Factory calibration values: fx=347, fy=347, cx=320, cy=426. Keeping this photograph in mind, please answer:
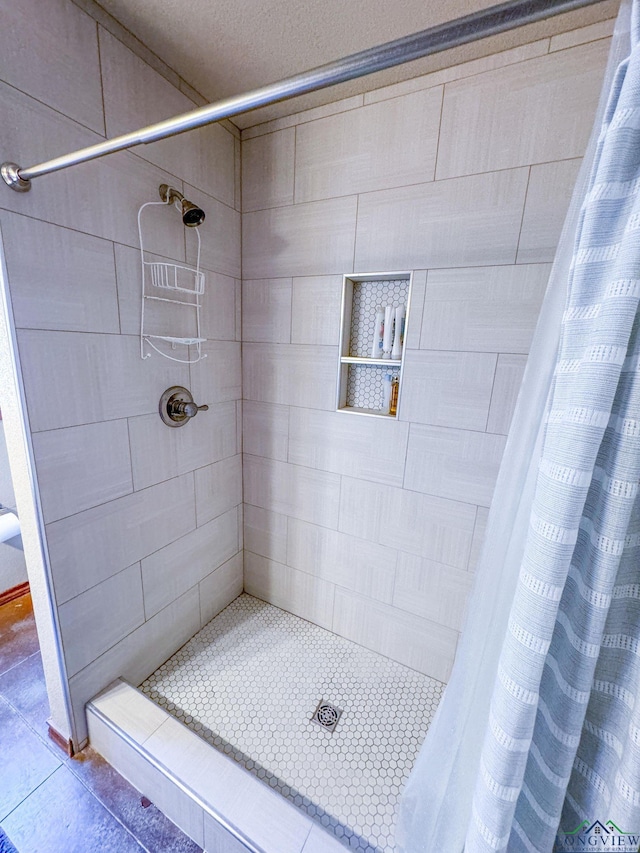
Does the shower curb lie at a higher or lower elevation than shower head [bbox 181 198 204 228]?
lower

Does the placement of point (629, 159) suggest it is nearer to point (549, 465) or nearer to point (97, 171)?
point (549, 465)

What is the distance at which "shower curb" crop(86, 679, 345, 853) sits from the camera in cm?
93

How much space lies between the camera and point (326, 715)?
4.33ft

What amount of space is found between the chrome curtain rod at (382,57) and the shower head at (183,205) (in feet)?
1.40

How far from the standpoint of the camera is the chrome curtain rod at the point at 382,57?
448mm

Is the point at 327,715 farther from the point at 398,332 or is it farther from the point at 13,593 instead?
the point at 13,593

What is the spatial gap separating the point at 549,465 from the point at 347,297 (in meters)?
1.06

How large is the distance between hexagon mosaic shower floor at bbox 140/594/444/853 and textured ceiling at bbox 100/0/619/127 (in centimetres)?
223

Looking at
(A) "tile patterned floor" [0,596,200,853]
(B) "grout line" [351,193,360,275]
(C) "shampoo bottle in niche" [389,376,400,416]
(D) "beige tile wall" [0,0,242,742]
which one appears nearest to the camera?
(D) "beige tile wall" [0,0,242,742]

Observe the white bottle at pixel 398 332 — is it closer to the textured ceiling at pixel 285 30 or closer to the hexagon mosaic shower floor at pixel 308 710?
the textured ceiling at pixel 285 30

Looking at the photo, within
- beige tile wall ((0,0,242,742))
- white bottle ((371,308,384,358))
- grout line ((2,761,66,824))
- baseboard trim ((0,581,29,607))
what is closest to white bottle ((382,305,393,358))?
white bottle ((371,308,384,358))

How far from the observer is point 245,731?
4.10ft

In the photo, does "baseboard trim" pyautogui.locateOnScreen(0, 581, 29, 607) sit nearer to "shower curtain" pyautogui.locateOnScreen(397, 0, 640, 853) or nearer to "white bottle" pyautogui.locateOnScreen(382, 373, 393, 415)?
"white bottle" pyautogui.locateOnScreen(382, 373, 393, 415)

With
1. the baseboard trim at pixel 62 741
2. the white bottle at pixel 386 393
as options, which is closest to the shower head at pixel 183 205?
the white bottle at pixel 386 393
